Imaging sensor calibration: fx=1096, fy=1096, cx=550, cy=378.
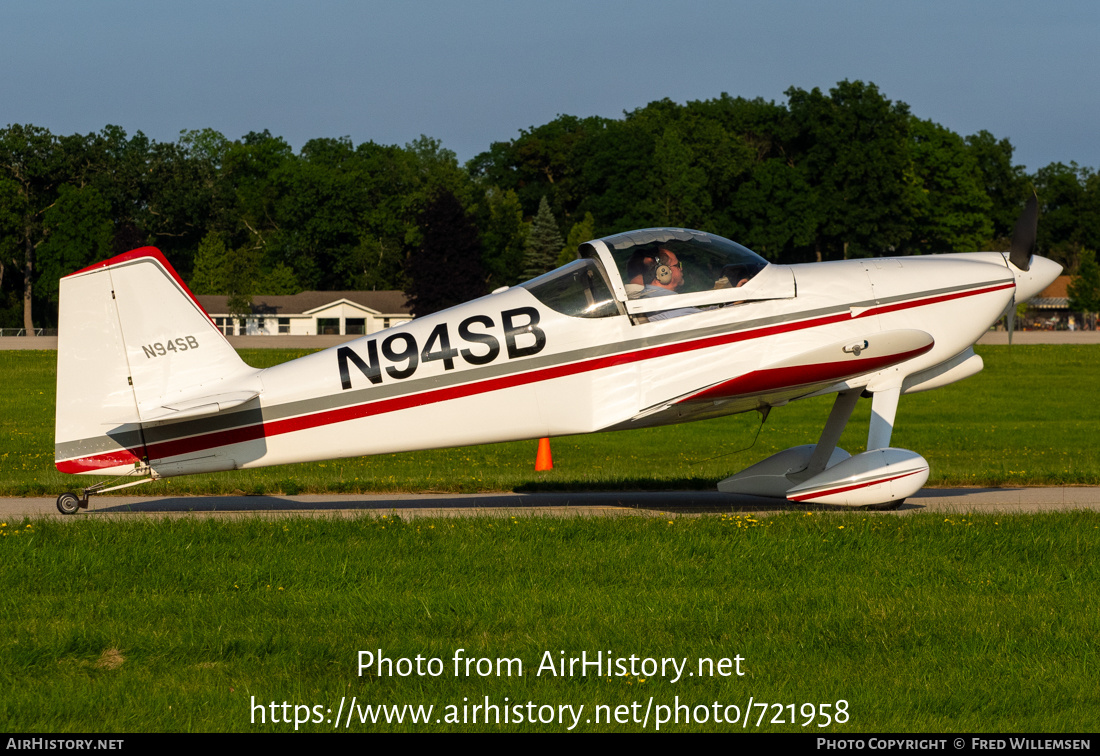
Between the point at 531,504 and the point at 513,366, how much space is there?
252 cm

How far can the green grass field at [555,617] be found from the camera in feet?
16.9

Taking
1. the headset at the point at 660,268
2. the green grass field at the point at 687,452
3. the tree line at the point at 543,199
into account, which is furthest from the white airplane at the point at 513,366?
the tree line at the point at 543,199

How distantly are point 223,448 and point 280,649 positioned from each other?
4.46m

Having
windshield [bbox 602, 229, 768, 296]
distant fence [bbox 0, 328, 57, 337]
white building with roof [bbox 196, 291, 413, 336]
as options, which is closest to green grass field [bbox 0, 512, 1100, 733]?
windshield [bbox 602, 229, 768, 296]

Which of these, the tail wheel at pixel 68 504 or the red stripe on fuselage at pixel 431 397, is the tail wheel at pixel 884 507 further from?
the tail wheel at pixel 68 504

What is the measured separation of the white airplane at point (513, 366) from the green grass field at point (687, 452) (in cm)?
344

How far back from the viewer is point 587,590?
717cm

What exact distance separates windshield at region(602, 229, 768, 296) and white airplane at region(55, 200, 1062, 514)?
0.02m

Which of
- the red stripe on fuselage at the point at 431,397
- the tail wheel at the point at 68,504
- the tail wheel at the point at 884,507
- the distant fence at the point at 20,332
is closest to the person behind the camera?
the red stripe on fuselage at the point at 431,397

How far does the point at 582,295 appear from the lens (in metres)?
10.1

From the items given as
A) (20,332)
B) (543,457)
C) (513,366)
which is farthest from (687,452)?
(20,332)

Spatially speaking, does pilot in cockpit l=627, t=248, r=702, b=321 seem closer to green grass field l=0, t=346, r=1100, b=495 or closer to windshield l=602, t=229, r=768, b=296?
windshield l=602, t=229, r=768, b=296

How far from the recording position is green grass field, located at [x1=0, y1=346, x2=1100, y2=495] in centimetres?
1398
